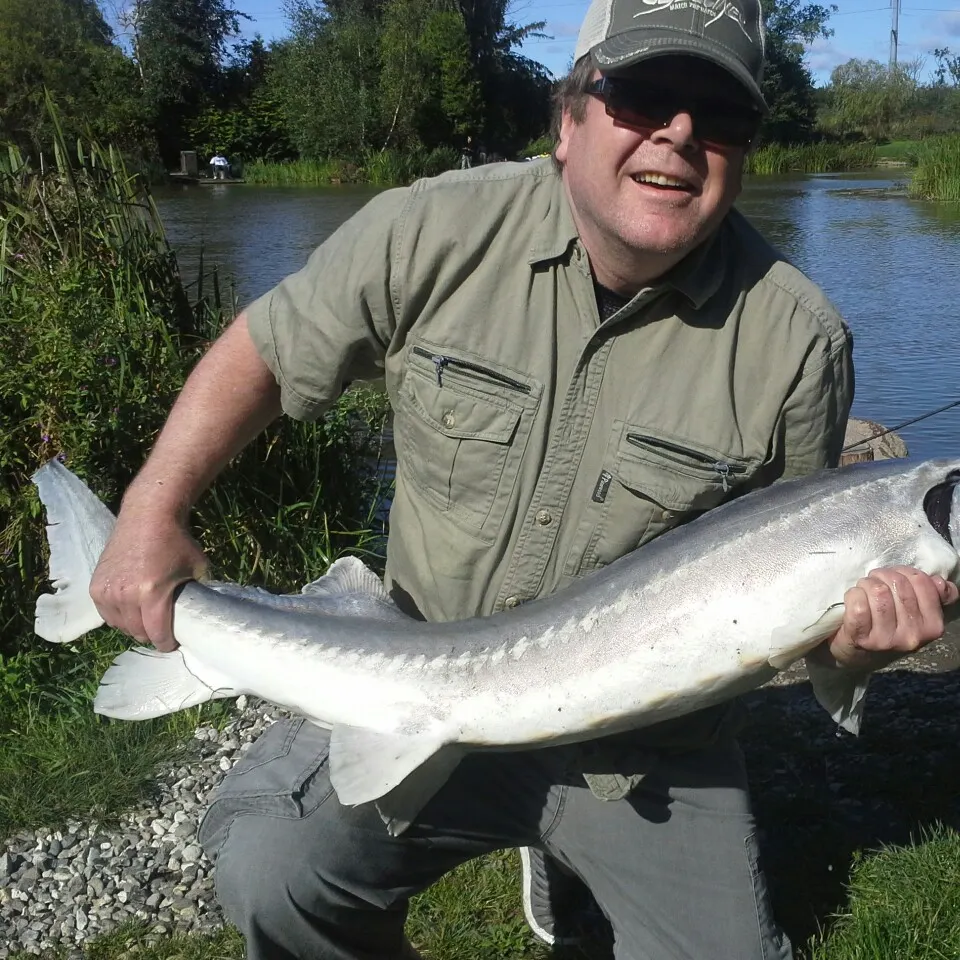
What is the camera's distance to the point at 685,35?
2.64 meters

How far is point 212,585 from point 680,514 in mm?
1235

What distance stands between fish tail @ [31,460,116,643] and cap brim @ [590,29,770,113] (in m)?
1.72

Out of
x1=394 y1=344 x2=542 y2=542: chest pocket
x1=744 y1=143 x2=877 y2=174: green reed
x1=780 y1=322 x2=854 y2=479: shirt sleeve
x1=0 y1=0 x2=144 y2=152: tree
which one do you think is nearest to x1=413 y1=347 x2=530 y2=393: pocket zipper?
x1=394 y1=344 x2=542 y2=542: chest pocket

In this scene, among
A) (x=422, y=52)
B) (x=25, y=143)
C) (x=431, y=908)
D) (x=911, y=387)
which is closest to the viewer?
(x=431, y=908)

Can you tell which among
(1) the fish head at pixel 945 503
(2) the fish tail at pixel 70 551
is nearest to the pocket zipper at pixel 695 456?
(1) the fish head at pixel 945 503

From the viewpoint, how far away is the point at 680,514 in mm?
2863

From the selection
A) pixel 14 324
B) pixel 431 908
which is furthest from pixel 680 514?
pixel 14 324

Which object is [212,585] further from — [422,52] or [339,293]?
[422,52]

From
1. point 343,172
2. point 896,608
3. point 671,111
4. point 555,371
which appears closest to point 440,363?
point 555,371

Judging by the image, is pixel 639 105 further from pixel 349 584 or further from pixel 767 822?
pixel 767 822

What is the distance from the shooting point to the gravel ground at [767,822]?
325cm

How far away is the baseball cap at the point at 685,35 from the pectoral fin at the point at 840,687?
4.64ft

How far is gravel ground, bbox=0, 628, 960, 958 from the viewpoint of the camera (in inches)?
128

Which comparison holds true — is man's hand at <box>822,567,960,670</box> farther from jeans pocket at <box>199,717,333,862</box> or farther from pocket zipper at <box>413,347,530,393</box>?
jeans pocket at <box>199,717,333,862</box>
